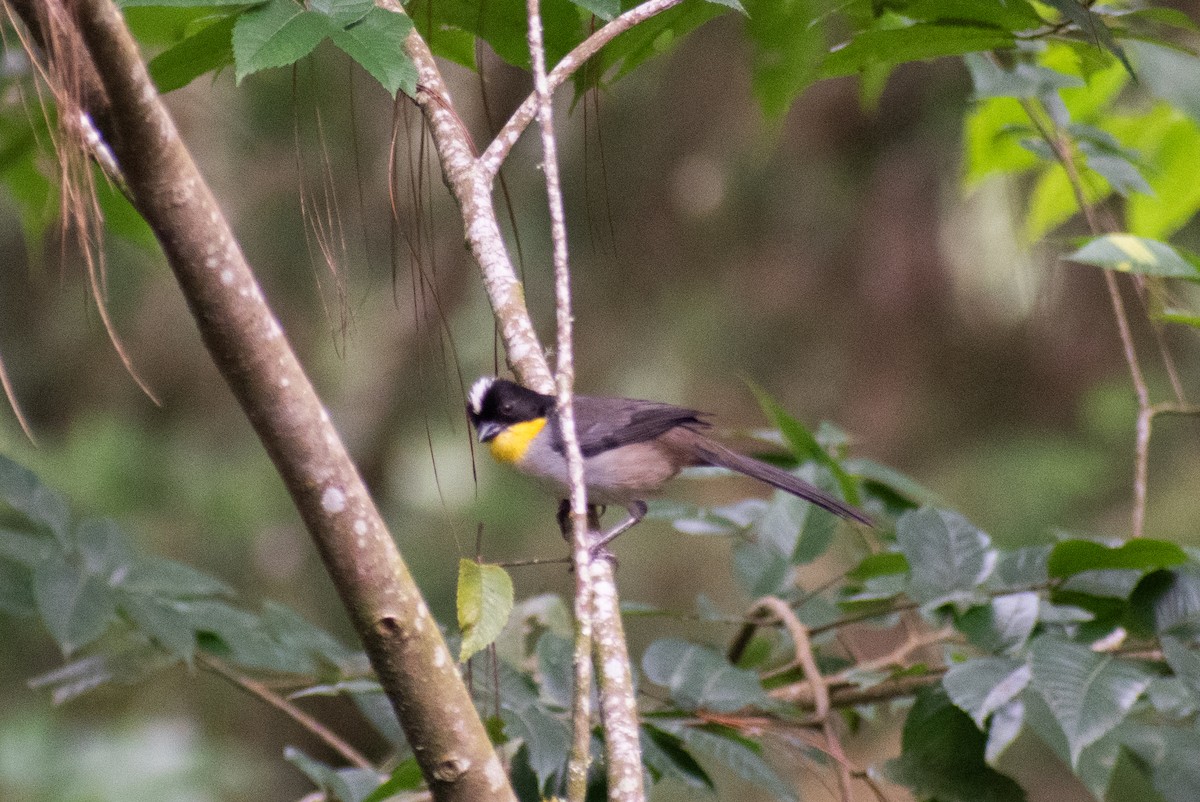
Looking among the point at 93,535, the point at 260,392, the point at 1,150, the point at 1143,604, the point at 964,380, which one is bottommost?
the point at 964,380

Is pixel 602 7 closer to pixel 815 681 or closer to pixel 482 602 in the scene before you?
pixel 482 602

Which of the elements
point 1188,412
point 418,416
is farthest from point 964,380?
point 1188,412

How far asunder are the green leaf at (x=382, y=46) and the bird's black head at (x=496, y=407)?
139 centimetres

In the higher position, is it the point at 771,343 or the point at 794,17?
the point at 794,17

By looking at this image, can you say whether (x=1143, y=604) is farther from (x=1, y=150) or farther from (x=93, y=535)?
(x=1, y=150)

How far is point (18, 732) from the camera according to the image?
6.77 ft

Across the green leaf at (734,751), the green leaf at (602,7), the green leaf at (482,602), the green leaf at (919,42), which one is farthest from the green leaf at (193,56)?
the green leaf at (734,751)

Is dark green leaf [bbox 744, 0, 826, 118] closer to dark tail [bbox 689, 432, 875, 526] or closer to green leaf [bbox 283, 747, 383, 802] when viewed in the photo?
dark tail [bbox 689, 432, 875, 526]

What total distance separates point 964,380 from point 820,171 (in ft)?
4.75

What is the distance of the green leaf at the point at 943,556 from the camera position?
216 centimetres

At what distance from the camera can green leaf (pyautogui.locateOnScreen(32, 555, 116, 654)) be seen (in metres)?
2.28

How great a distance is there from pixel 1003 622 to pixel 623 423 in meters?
1.63

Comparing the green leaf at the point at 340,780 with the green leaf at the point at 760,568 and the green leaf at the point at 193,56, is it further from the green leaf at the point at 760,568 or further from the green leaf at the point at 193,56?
the green leaf at the point at 193,56

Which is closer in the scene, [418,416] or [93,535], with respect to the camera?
[93,535]
